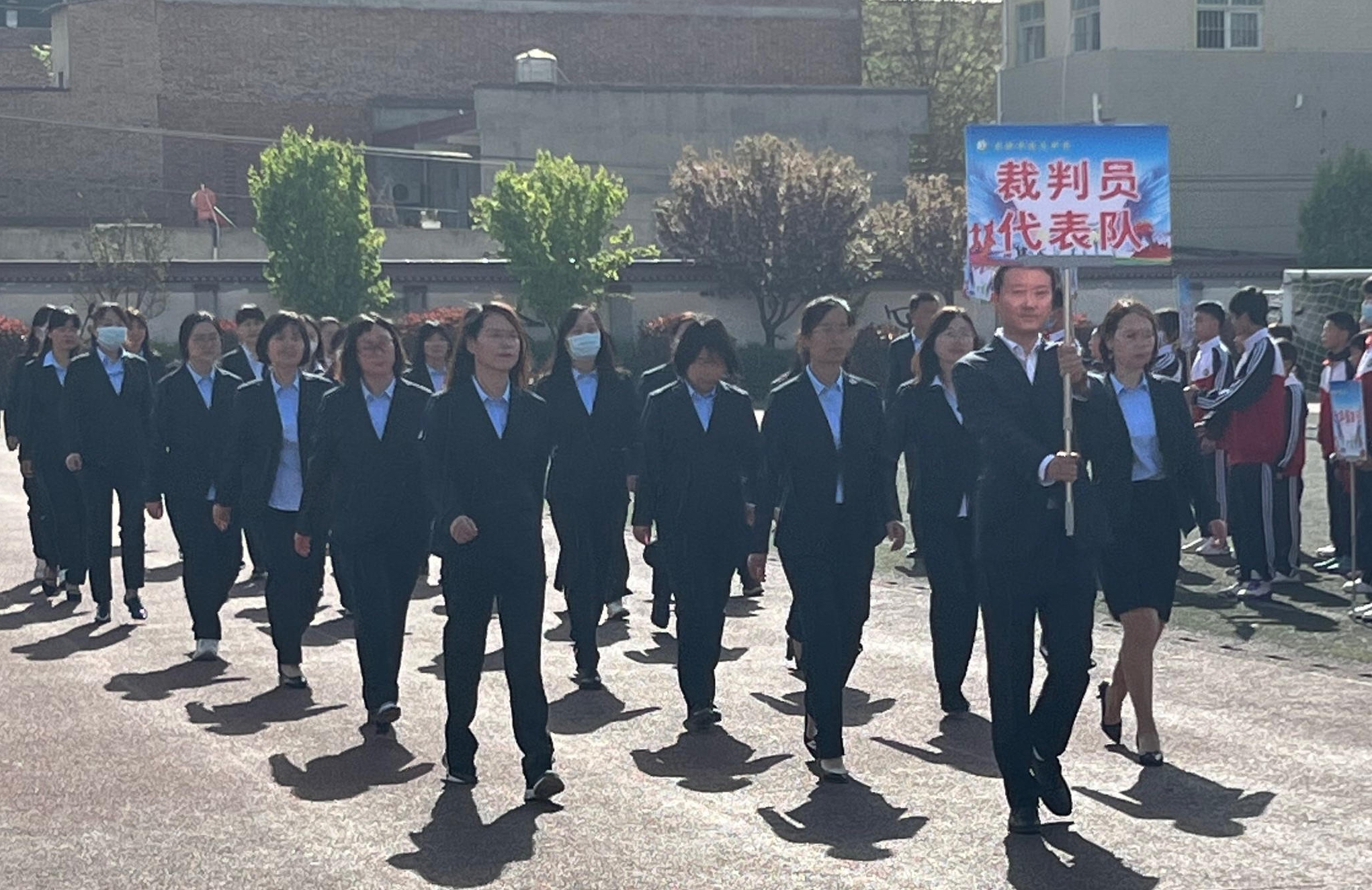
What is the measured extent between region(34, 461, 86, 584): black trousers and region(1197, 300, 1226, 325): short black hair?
308 inches

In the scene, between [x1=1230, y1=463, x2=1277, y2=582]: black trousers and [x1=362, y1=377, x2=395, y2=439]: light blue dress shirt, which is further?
[x1=1230, y1=463, x2=1277, y2=582]: black trousers

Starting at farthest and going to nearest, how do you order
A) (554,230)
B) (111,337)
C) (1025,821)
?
(554,230) → (111,337) → (1025,821)

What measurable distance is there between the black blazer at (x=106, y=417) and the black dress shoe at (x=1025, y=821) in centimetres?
779

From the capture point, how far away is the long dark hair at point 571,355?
496 inches

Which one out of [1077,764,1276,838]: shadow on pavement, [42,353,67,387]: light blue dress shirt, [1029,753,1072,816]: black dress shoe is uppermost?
[42,353,67,387]: light blue dress shirt

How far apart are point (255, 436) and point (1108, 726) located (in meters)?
4.87

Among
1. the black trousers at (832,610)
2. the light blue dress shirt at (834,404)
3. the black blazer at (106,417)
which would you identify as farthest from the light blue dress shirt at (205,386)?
the black trousers at (832,610)

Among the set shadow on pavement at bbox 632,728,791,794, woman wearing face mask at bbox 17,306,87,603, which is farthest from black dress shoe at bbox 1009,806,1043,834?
woman wearing face mask at bbox 17,306,87,603

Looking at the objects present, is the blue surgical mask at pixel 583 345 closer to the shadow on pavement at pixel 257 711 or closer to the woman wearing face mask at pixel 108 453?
the shadow on pavement at pixel 257 711

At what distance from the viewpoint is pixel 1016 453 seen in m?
8.13

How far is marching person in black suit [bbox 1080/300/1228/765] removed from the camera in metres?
9.52

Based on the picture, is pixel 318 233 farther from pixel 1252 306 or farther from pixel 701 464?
pixel 701 464

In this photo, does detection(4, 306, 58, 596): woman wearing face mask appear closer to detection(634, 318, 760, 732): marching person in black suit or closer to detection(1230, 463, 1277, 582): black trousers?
detection(634, 318, 760, 732): marching person in black suit

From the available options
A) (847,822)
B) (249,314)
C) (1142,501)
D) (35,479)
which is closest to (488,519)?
(847,822)
